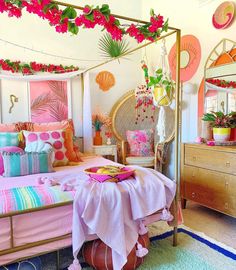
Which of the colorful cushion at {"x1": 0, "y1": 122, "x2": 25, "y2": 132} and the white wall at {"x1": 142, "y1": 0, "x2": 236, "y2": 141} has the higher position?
the white wall at {"x1": 142, "y1": 0, "x2": 236, "y2": 141}

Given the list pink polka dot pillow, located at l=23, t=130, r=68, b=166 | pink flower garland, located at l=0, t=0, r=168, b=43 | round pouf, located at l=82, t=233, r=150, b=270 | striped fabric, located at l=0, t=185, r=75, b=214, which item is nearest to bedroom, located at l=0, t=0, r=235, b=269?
pink polka dot pillow, located at l=23, t=130, r=68, b=166

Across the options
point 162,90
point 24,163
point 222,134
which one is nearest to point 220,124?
point 222,134

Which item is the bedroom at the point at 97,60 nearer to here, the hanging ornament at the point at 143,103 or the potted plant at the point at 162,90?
the hanging ornament at the point at 143,103

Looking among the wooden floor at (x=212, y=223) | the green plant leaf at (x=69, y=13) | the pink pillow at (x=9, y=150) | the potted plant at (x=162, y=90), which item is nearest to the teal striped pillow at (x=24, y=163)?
the pink pillow at (x=9, y=150)

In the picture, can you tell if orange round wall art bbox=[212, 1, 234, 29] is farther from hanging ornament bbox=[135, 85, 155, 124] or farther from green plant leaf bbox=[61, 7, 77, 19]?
green plant leaf bbox=[61, 7, 77, 19]

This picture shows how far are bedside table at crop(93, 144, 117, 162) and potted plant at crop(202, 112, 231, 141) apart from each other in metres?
1.46

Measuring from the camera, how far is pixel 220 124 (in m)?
3.02

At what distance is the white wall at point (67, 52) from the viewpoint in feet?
11.7

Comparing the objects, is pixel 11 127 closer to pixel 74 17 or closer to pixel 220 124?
pixel 74 17

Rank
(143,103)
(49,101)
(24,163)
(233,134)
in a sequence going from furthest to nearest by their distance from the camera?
(143,103) < (49,101) < (233,134) < (24,163)

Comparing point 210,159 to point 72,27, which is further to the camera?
point 210,159

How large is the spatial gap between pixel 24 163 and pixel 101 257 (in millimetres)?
1149

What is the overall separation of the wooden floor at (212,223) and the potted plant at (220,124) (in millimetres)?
897

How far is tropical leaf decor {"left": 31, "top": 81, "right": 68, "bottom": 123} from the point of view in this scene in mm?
3736
